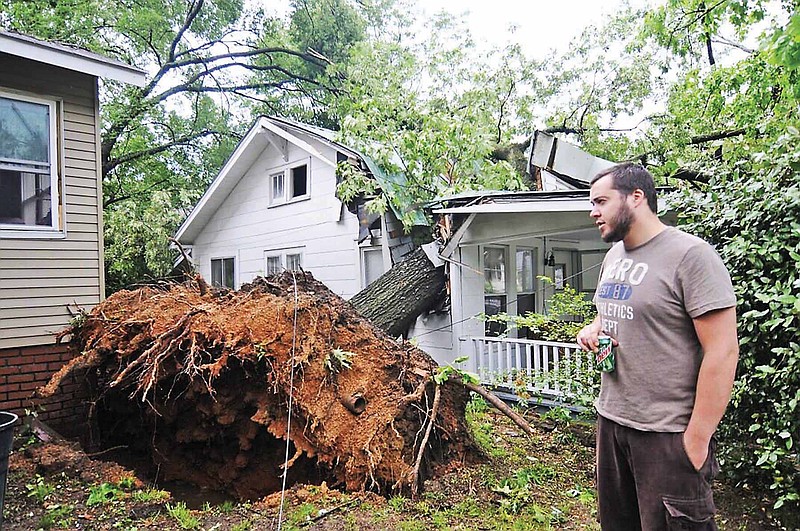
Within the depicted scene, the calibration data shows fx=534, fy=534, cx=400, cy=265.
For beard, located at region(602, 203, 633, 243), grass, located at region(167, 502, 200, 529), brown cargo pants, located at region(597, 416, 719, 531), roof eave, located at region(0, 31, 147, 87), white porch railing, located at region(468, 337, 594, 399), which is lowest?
grass, located at region(167, 502, 200, 529)

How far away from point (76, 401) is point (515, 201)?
601 cm

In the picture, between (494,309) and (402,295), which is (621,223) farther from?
(494,309)

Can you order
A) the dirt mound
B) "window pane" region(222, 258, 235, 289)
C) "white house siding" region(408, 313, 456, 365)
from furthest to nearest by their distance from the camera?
1. "window pane" region(222, 258, 235, 289)
2. "white house siding" region(408, 313, 456, 365)
3. the dirt mound

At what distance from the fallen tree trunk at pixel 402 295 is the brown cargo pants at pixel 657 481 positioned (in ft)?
18.8

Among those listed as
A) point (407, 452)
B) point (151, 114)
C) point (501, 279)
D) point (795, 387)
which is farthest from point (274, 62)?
point (795, 387)

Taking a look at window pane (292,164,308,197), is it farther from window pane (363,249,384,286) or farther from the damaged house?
window pane (363,249,384,286)

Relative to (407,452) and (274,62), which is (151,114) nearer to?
(274,62)

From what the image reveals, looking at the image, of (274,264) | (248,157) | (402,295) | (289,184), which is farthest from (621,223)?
(248,157)

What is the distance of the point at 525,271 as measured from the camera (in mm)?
10125

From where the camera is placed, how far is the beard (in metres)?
2.39

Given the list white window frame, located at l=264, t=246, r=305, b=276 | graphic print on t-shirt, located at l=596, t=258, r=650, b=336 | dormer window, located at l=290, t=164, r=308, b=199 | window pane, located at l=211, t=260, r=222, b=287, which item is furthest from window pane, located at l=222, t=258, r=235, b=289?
graphic print on t-shirt, located at l=596, t=258, r=650, b=336

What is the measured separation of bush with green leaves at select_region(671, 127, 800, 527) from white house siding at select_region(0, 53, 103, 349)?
6.69 meters

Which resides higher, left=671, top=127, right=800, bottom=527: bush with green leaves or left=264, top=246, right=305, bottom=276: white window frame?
left=264, top=246, right=305, bottom=276: white window frame

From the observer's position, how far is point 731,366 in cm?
206
